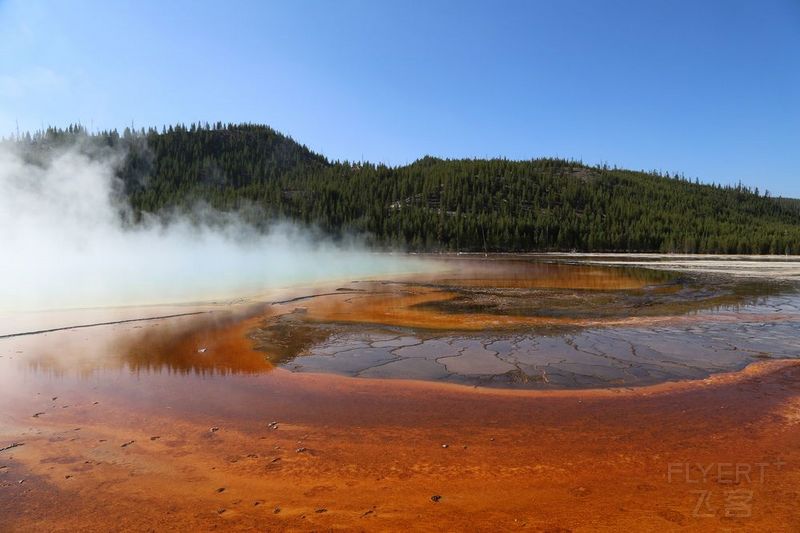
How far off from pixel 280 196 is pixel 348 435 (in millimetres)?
118015

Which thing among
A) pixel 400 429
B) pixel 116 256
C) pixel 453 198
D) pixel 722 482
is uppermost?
pixel 453 198

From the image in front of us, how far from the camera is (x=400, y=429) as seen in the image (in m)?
7.19

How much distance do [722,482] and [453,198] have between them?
124729 millimetres

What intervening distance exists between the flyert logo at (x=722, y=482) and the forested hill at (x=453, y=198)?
90210 mm

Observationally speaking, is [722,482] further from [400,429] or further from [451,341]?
[451,341]

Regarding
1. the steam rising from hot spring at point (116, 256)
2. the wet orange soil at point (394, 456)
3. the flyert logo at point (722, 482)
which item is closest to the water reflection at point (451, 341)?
the wet orange soil at point (394, 456)

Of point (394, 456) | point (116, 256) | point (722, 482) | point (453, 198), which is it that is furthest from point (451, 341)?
point (453, 198)

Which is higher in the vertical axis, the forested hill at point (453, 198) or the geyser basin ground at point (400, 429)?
the forested hill at point (453, 198)

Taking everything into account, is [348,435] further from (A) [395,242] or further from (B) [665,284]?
(A) [395,242]

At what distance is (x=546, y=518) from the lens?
4.75 meters

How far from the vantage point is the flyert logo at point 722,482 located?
16.0ft

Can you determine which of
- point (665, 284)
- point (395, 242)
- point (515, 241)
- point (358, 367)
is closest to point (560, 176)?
point (515, 241)

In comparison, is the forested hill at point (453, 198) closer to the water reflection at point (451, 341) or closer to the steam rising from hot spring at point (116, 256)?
the steam rising from hot spring at point (116, 256)

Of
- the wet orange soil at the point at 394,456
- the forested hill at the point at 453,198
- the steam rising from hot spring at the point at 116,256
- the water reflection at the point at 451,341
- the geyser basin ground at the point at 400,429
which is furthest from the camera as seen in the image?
the forested hill at the point at 453,198
